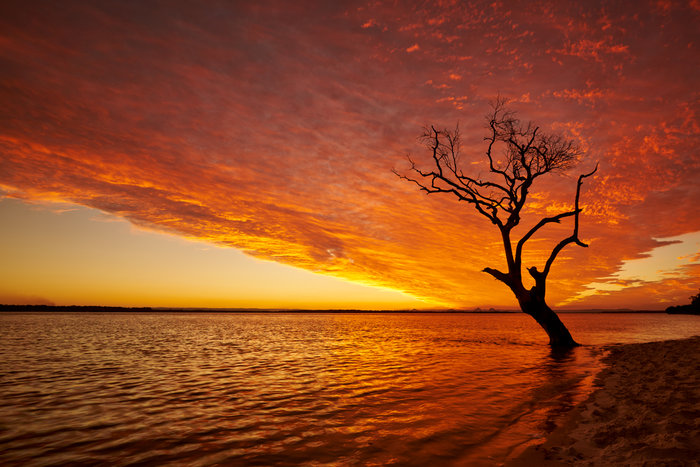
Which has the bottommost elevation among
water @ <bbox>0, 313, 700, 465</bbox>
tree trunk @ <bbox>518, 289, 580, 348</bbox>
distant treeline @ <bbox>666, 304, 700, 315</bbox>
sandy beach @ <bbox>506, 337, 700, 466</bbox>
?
water @ <bbox>0, 313, 700, 465</bbox>

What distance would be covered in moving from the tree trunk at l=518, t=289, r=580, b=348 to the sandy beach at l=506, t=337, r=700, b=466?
38.4 feet

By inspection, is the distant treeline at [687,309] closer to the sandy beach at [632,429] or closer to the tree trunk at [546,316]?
the tree trunk at [546,316]

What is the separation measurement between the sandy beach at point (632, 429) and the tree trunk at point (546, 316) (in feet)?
38.4

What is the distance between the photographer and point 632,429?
20.6ft

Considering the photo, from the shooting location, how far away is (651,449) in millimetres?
5188

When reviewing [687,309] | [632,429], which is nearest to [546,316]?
[632,429]

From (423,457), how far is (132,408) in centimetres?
798

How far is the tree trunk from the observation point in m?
22.6

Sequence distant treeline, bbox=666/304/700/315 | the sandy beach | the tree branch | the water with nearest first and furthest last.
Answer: the sandy beach < the water < the tree branch < distant treeline, bbox=666/304/700/315

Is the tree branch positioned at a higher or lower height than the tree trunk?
higher

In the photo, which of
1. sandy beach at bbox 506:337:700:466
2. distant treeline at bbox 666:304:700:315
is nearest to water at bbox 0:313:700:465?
sandy beach at bbox 506:337:700:466

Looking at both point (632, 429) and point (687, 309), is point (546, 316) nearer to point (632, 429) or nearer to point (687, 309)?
point (632, 429)

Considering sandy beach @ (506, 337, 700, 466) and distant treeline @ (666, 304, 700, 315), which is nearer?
sandy beach @ (506, 337, 700, 466)

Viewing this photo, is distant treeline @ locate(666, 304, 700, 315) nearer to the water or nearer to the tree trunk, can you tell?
the tree trunk
